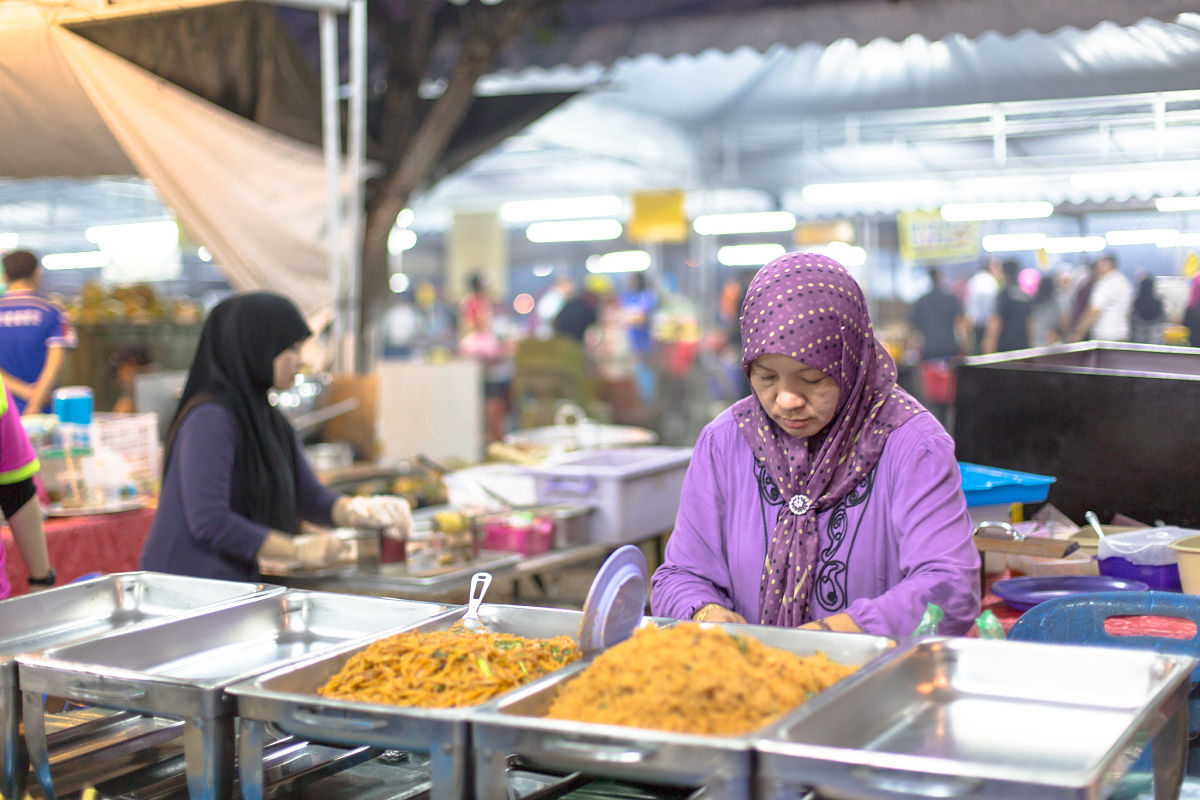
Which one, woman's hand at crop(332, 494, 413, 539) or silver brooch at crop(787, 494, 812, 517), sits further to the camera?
woman's hand at crop(332, 494, 413, 539)

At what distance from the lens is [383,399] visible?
19.3 ft

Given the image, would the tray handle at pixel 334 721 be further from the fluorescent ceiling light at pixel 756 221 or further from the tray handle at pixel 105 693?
the fluorescent ceiling light at pixel 756 221

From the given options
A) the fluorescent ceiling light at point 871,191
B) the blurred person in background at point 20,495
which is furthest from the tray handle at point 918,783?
the fluorescent ceiling light at point 871,191

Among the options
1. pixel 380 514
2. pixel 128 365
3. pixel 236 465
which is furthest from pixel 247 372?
pixel 128 365

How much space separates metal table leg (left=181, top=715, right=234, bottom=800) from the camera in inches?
58.5

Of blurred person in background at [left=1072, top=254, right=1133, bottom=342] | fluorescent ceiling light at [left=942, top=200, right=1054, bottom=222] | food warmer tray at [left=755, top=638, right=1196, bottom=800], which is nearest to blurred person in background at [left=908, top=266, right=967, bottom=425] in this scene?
fluorescent ceiling light at [left=942, top=200, right=1054, bottom=222]

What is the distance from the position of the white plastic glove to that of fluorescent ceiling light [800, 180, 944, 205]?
33.3 feet

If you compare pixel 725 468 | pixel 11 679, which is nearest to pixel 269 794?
pixel 11 679

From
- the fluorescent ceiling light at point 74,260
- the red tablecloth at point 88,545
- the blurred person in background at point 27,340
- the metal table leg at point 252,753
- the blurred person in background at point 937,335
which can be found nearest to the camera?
the metal table leg at point 252,753

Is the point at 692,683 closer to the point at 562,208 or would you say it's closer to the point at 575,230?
the point at 562,208

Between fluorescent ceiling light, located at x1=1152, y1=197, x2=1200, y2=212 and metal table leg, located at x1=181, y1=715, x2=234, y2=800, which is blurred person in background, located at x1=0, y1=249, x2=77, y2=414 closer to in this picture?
metal table leg, located at x1=181, y1=715, x2=234, y2=800

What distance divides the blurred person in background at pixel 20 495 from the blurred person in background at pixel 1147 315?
22.6ft

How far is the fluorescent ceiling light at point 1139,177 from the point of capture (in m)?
9.36

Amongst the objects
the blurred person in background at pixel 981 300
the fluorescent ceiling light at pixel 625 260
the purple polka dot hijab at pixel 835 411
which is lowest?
the purple polka dot hijab at pixel 835 411
